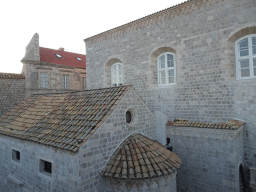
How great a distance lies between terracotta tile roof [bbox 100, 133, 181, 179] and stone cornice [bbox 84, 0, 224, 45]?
8369 mm

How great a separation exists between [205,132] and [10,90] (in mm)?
14683

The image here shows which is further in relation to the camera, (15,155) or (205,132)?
(205,132)

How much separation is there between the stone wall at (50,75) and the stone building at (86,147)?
406 inches

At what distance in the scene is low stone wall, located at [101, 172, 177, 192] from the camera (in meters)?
5.27

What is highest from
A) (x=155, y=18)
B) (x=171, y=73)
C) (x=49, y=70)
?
(x=155, y=18)

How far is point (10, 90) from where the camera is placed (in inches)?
595

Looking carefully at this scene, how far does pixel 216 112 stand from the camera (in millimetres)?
9883

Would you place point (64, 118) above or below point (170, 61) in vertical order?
below

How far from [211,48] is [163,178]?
7540 mm

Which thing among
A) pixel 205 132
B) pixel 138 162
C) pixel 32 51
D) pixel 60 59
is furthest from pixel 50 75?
pixel 138 162

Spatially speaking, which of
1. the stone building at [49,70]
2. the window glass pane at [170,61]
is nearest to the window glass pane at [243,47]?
the window glass pane at [170,61]

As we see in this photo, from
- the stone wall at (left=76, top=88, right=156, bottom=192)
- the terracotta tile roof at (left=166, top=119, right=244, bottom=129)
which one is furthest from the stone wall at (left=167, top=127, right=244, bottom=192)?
the stone wall at (left=76, top=88, right=156, bottom=192)

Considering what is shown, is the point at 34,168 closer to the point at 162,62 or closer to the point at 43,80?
the point at 162,62

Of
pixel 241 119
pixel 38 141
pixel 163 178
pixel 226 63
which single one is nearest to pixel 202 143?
Answer: pixel 241 119
